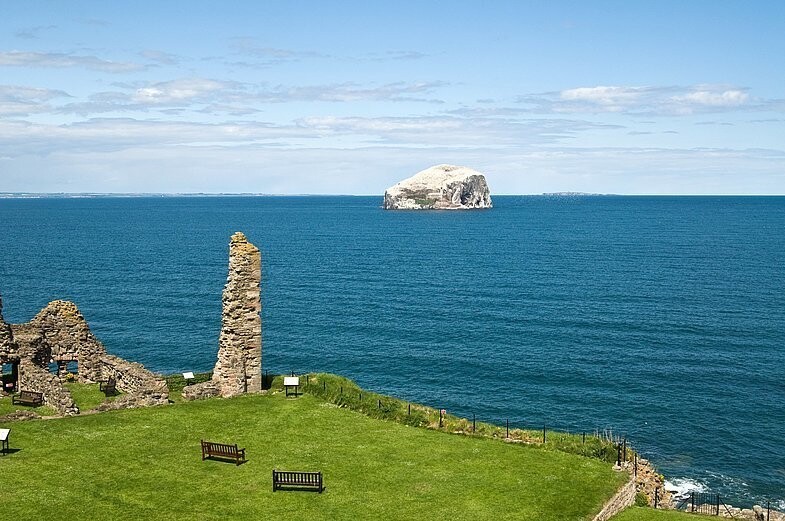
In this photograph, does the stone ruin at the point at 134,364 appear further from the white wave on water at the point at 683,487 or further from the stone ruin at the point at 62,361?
the white wave on water at the point at 683,487

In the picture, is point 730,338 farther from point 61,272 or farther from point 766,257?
point 61,272

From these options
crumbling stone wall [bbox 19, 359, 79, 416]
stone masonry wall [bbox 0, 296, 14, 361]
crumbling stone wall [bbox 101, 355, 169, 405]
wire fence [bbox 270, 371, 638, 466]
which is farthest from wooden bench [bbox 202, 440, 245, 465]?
stone masonry wall [bbox 0, 296, 14, 361]

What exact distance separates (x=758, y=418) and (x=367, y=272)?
75519mm

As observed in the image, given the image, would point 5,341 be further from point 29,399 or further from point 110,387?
point 110,387

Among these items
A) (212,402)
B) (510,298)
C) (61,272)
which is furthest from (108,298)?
(212,402)

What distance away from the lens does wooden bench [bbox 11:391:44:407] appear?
38.6m

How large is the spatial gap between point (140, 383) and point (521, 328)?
4636cm

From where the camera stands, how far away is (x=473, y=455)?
35.1 m

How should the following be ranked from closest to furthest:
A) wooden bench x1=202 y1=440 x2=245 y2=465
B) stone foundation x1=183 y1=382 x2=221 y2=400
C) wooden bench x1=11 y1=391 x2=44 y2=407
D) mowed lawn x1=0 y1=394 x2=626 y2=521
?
mowed lawn x1=0 y1=394 x2=626 y2=521 → wooden bench x1=202 y1=440 x2=245 y2=465 → wooden bench x1=11 y1=391 x2=44 y2=407 → stone foundation x1=183 y1=382 x2=221 y2=400

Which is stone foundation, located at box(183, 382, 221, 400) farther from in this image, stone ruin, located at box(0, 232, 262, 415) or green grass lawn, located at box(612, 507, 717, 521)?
green grass lawn, located at box(612, 507, 717, 521)

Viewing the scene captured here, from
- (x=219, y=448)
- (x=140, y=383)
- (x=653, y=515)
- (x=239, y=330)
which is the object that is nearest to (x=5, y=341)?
(x=140, y=383)

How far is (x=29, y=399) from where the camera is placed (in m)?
38.7

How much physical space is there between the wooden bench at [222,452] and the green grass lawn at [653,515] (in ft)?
54.3

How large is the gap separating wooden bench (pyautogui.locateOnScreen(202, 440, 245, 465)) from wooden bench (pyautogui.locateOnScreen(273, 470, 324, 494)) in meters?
3.14
